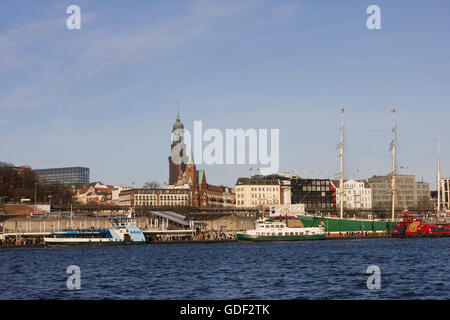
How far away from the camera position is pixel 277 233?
4540 inches

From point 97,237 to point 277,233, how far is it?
110ft

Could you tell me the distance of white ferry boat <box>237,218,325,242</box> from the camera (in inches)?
4488

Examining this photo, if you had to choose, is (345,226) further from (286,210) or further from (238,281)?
(238,281)

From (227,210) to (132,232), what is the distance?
8816 centimetres

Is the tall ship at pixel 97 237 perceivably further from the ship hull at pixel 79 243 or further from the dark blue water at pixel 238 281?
the dark blue water at pixel 238 281

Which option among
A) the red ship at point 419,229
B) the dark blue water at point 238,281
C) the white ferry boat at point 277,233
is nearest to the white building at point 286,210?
the white ferry boat at point 277,233

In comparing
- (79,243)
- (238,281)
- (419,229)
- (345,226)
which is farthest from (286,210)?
(238,281)

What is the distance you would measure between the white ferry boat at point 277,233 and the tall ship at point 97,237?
783 inches

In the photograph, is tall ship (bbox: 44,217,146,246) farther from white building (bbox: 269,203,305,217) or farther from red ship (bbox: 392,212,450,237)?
red ship (bbox: 392,212,450,237)

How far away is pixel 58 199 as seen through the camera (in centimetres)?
18875

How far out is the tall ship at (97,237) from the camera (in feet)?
345
